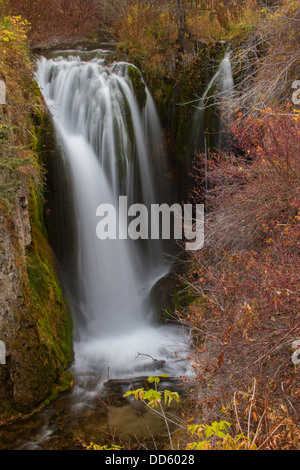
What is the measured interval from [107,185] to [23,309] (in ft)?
14.3

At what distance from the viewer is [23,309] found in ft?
16.4

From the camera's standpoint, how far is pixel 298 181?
14.1ft

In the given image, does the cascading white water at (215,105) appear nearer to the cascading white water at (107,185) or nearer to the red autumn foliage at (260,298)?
the cascading white water at (107,185)

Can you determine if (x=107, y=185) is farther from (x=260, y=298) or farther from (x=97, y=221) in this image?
(x=260, y=298)

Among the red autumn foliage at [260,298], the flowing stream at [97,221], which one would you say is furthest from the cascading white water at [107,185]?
the red autumn foliage at [260,298]

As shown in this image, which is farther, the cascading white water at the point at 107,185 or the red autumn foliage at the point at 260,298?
the cascading white water at the point at 107,185

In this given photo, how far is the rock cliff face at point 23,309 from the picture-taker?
472cm

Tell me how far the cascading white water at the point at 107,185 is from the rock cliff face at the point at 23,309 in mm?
1166

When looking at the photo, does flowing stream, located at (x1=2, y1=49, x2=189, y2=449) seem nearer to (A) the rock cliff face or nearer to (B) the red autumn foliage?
(A) the rock cliff face

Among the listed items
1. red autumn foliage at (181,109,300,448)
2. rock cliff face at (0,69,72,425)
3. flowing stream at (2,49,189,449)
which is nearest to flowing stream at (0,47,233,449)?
flowing stream at (2,49,189,449)

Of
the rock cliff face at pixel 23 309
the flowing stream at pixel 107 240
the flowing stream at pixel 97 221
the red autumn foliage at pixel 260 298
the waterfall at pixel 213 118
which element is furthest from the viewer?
the waterfall at pixel 213 118

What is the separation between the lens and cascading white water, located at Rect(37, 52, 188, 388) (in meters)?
7.39

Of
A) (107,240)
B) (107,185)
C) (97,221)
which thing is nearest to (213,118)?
(107,185)
